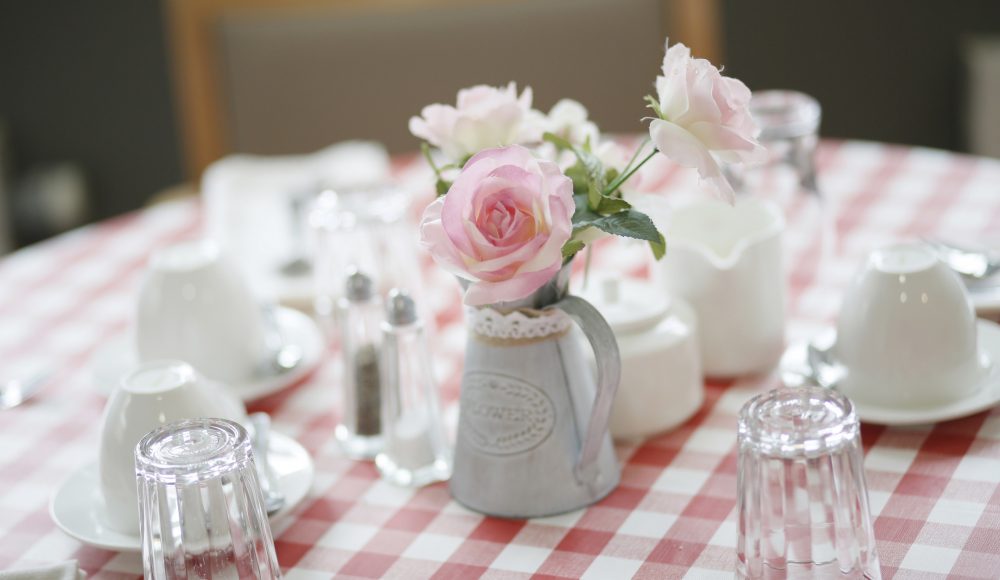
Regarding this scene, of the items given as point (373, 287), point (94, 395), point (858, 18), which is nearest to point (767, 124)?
point (373, 287)

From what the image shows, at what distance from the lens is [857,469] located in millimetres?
817

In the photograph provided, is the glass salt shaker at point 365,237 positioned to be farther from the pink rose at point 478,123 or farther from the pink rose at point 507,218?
the pink rose at point 507,218

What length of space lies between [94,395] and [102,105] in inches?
71.0

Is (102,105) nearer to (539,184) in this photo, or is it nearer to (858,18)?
(858,18)

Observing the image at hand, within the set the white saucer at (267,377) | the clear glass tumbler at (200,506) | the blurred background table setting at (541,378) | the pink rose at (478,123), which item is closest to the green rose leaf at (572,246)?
the blurred background table setting at (541,378)

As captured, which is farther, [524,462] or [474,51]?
[474,51]

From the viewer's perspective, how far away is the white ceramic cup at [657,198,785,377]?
44.4 inches

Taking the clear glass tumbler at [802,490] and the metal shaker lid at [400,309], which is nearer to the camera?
the clear glass tumbler at [802,490]

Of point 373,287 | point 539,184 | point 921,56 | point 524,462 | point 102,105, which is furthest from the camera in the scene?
point 102,105

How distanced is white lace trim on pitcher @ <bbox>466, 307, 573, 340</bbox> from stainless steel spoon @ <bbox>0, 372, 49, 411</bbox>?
20.5 inches

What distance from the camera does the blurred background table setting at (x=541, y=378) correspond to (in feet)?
2.72

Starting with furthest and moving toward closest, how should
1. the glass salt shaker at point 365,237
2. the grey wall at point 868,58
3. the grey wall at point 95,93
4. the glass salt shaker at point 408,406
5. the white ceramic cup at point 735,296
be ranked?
the grey wall at point 95,93
the grey wall at point 868,58
the glass salt shaker at point 365,237
the white ceramic cup at point 735,296
the glass salt shaker at point 408,406

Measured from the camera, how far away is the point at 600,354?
2.94 feet

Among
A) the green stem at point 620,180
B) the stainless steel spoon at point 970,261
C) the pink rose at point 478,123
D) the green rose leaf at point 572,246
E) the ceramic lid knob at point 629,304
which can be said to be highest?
the pink rose at point 478,123
